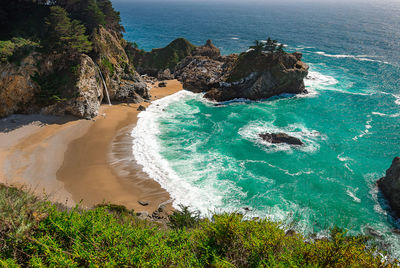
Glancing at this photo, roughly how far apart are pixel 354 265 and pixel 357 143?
1325 inches

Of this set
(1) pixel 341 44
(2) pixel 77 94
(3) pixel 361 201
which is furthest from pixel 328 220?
(1) pixel 341 44

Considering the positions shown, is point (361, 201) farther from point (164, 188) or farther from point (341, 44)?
point (341, 44)

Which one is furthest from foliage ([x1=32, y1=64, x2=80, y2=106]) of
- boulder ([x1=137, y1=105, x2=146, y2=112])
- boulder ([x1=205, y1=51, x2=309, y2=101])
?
boulder ([x1=205, y1=51, x2=309, y2=101])

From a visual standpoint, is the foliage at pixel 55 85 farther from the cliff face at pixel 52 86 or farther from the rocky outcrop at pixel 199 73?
the rocky outcrop at pixel 199 73

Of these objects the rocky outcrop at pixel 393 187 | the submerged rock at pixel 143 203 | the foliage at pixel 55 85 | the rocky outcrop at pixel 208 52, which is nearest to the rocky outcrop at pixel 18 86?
the foliage at pixel 55 85

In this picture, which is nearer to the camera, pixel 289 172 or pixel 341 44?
pixel 289 172

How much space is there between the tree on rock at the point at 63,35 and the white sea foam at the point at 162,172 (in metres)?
16.3

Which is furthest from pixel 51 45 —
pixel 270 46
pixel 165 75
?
pixel 270 46

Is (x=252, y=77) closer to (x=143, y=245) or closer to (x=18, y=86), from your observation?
(x=18, y=86)

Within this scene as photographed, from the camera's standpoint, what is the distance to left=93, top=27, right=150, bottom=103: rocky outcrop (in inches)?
1781

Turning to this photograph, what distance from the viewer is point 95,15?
4697 centimetres

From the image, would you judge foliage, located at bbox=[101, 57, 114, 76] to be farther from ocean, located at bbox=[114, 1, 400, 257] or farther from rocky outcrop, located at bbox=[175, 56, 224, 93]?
rocky outcrop, located at bbox=[175, 56, 224, 93]

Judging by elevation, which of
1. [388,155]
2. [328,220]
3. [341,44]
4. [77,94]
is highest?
[341,44]

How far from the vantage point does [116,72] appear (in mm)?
48656
